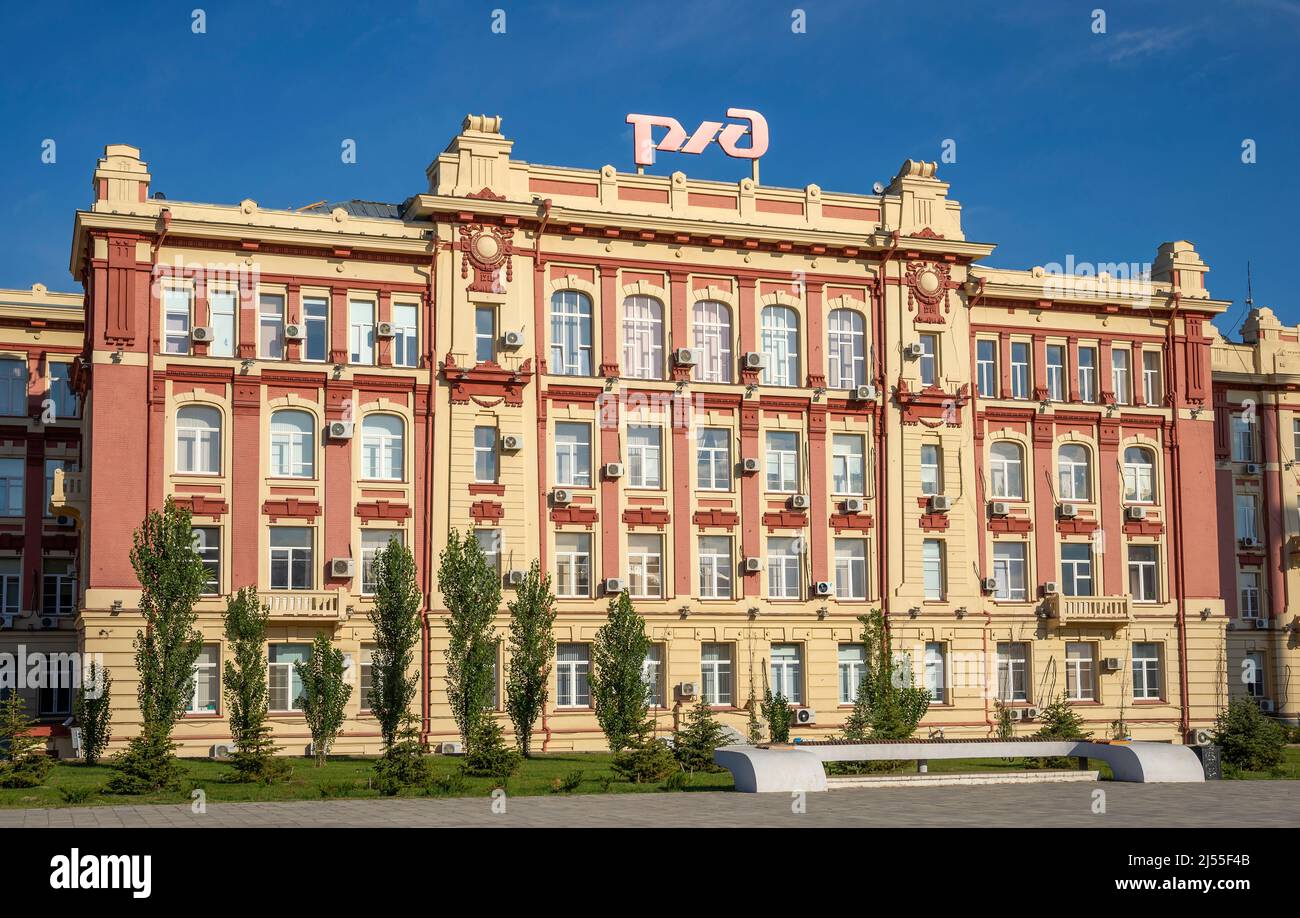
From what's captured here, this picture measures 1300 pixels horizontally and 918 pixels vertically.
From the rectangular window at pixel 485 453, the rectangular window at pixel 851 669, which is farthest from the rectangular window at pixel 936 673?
the rectangular window at pixel 485 453

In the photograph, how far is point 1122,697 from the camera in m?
49.6

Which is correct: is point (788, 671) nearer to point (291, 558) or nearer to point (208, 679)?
point (291, 558)

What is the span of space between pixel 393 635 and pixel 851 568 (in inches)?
587

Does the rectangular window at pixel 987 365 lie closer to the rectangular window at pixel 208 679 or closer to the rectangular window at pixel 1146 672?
the rectangular window at pixel 1146 672

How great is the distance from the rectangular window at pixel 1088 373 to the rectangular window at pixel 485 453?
19661 millimetres

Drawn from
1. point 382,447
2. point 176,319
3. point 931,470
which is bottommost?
point 931,470

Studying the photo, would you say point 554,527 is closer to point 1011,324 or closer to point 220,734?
point 220,734

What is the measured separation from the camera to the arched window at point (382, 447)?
43125mm

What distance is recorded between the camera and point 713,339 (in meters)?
46.7

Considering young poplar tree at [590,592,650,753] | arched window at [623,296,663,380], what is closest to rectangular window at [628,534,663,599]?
arched window at [623,296,663,380]

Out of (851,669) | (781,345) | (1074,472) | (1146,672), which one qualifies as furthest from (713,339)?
(1146,672)

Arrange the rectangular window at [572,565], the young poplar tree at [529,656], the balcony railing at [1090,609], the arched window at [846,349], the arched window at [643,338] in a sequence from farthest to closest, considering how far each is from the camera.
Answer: the balcony railing at [1090,609]
the arched window at [846,349]
the arched window at [643,338]
the rectangular window at [572,565]
the young poplar tree at [529,656]

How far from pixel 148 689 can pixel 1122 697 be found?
29.2 metres
